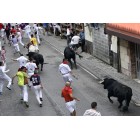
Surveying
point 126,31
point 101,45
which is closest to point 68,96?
point 126,31

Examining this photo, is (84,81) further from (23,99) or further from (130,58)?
(23,99)

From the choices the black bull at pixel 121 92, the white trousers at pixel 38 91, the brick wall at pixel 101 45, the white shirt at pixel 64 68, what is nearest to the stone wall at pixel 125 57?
the brick wall at pixel 101 45

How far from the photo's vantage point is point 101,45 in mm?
23969

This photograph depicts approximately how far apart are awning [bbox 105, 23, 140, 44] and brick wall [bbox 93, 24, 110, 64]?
2361mm

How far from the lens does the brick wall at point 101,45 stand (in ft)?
75.8

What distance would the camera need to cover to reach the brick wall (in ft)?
75.8

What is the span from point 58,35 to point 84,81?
1491cm

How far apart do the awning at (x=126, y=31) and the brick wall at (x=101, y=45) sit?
2.36 metres

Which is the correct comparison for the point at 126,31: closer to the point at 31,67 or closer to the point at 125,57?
the point at 125,57

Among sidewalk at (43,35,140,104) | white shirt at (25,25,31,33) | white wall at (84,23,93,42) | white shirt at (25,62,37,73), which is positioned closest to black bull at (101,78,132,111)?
sidewalk at (43,35,140,104)

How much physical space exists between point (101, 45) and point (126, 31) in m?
5.34

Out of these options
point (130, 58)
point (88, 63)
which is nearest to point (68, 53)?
point (88, 63)

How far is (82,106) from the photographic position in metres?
16.2

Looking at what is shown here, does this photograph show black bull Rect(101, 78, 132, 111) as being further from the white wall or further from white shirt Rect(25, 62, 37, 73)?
the white wall
